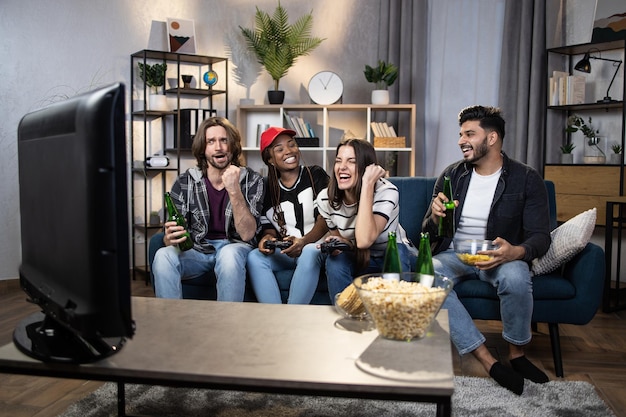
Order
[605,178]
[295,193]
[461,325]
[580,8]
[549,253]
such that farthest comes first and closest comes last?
[580,8]
[605,178]
[295,193]
[549,253]
[461,325]

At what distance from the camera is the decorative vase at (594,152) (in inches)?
172

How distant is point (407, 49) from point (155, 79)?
76.8 inches

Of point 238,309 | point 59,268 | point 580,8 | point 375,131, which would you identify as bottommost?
point 238,309

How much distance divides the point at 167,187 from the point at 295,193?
235 centimetres

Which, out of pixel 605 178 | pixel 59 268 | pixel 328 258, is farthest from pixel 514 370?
pixel 605 178

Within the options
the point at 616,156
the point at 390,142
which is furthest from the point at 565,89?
the point at 390,142

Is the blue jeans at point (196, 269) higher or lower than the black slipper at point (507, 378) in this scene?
higher

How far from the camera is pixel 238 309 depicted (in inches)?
73.7

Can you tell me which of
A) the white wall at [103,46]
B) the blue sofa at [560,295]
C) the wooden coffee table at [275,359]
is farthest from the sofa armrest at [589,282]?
the white wall at [103,46]

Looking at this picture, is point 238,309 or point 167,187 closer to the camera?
point 238,309

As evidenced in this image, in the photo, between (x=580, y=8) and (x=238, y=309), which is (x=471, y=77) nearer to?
(x=580, y=8)

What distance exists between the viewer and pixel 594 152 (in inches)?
179

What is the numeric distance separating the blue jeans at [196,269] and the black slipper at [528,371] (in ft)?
3.73

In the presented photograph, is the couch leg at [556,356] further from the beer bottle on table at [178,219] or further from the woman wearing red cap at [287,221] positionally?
the beer bottle on table at [178,219]
